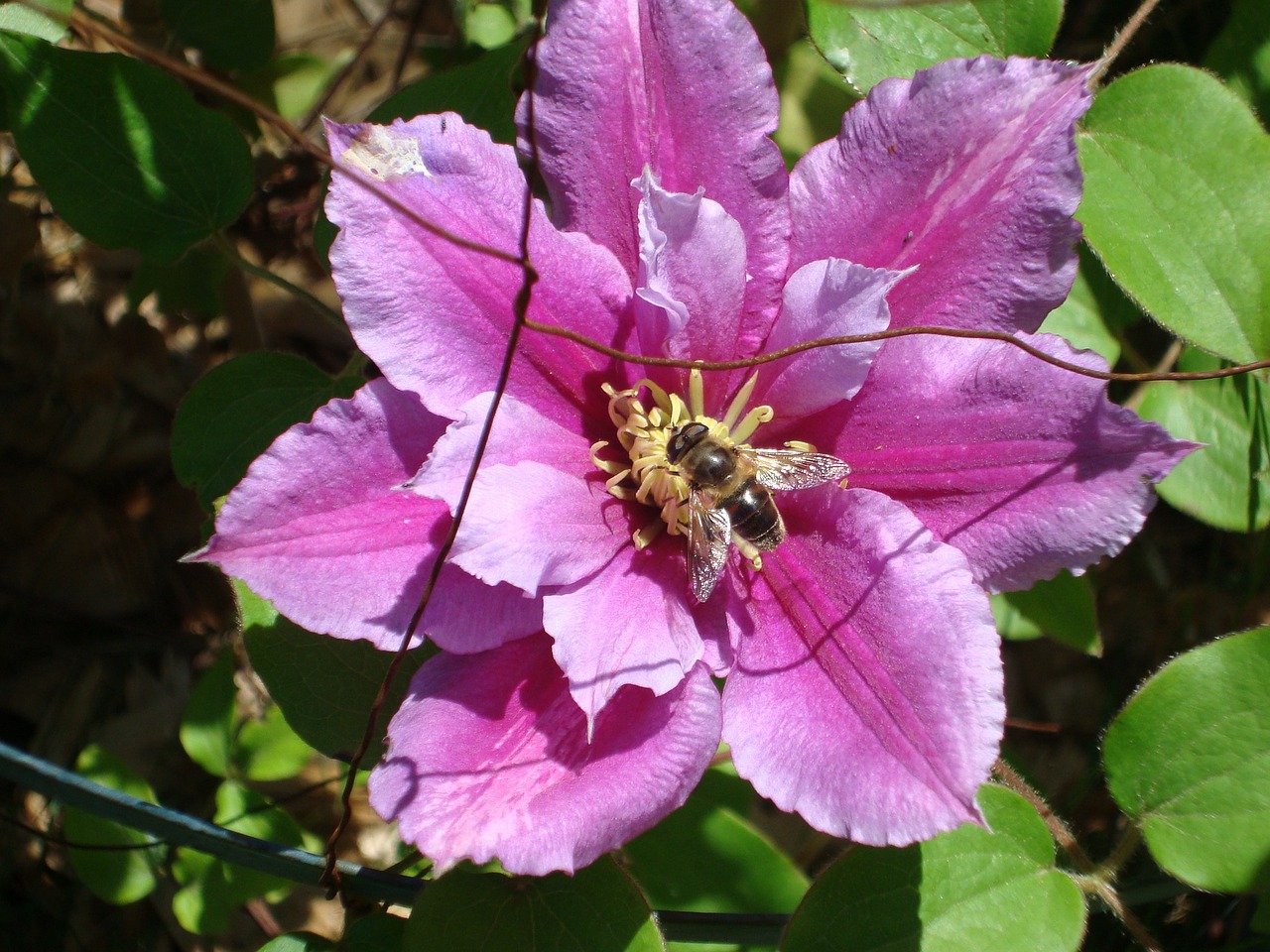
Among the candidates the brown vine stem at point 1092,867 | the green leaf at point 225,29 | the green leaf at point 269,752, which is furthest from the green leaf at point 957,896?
the green leaf at point 225,29

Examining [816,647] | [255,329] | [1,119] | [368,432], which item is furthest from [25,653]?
[816,647]

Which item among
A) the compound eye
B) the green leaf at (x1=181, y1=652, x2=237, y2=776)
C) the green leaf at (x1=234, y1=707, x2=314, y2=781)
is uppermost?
the compound eye

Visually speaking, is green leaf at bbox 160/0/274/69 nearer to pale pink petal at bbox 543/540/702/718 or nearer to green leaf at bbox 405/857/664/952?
pale pink petal at bbox 543/540/702/718

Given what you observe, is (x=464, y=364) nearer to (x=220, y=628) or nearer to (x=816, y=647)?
(x=816, y=647)

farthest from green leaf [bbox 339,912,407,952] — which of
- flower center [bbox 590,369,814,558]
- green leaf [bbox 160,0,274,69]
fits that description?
green leaf [bbox 160,0,274,69]

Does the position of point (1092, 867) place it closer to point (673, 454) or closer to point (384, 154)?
point (673, 454)

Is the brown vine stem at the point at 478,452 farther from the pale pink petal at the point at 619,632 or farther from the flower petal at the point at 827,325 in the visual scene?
the flower petal at the point at 827,325

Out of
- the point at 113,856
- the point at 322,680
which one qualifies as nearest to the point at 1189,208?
the point at 322,680
